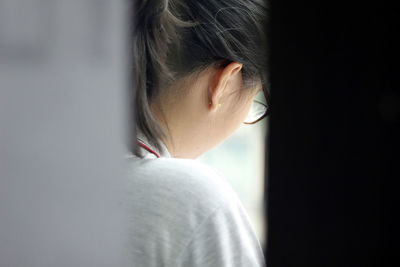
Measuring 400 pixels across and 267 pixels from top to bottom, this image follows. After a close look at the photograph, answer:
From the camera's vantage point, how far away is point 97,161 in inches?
53.8

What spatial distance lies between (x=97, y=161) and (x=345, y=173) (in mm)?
1179

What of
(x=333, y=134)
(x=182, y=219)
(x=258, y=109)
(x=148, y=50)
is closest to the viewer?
(x=333, y=134)

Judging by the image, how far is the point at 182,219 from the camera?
62cm

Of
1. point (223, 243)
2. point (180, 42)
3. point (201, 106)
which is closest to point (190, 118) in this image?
point (201, 106)

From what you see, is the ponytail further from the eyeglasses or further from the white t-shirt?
the eyeglasses

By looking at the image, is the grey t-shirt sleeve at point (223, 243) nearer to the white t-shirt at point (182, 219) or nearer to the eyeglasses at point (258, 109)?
the white t-shirt at point (182, 219)

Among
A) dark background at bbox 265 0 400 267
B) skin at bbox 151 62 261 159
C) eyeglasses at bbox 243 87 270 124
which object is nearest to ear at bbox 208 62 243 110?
skin at bbox 151 62 261 159

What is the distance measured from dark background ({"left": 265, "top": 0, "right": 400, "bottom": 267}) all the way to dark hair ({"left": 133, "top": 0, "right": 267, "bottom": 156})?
460 mm

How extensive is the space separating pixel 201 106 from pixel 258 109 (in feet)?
0.66

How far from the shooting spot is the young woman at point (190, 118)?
62 centimetres

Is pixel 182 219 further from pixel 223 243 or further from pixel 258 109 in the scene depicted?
pixel 258 109

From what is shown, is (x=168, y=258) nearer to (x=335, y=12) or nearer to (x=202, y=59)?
(x=202, y=59)

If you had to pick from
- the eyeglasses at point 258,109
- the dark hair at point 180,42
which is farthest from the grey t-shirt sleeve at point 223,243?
the eyeglasses at point 258,109

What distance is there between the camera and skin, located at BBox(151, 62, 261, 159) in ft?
2.50
